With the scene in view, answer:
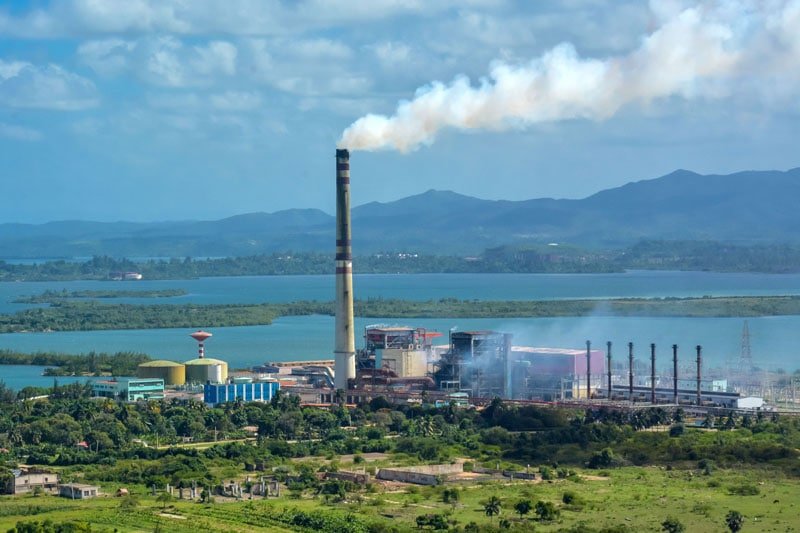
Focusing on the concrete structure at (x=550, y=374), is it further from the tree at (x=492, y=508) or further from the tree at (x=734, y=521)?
the tree at (x=734, y=521)

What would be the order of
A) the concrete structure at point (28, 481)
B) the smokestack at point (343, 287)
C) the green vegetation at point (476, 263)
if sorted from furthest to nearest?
the green vegetation at point (476, 263) < the smokestack at point (343, 287) < the concrete structure at point (28, 481)

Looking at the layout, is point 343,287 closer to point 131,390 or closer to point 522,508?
point 131,390

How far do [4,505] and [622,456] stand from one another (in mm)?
12242

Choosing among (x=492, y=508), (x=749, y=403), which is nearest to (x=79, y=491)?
(x=492, y=508)

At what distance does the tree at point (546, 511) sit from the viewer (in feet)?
86.3

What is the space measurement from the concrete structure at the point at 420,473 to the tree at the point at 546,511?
4196mm

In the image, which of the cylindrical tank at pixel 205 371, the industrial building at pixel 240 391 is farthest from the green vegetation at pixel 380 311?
the industrial building at pixel 240 391

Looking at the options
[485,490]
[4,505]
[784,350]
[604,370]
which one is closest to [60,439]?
[4,505]

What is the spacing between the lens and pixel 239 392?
45438 mm

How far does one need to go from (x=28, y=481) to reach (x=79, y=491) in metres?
1.56

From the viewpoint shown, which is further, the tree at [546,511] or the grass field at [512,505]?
the tree at [546,511]

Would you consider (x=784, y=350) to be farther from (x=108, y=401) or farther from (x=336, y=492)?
(x=336, y=492)

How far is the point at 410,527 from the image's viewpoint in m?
25.5

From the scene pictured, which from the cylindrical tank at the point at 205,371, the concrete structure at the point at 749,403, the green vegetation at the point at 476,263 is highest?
the green vegetation at the point at 476,263
